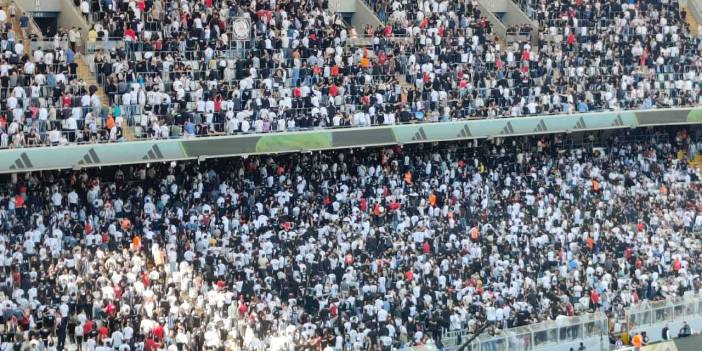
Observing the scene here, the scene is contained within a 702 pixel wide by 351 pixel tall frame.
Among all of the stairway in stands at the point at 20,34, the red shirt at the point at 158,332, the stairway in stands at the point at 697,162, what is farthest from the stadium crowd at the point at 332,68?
the red shirt at the point at 158,332

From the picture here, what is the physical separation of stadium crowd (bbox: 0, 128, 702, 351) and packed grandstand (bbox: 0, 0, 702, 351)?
58 millimetres

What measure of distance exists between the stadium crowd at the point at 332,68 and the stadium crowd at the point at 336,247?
1.12 meters

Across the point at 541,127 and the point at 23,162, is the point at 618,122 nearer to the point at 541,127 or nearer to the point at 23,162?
the point at 541,127

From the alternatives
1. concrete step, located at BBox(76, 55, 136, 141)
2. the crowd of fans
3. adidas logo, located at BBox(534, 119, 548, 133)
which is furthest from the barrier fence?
the crowd of fans

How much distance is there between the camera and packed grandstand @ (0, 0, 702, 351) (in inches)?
1250

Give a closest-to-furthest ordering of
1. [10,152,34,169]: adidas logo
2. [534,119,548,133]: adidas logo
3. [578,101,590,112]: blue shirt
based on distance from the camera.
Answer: [10,152,34,169]: adidas logo < [534,119,548,133]: adidas logo < [578,101,590,112]: blue shirt

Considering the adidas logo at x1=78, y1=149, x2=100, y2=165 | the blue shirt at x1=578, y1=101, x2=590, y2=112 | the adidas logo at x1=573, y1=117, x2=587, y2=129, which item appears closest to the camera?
the adidas logo at x1=78, y1=149, x2=100, y2=165

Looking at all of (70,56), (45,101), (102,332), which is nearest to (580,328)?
(102,332)

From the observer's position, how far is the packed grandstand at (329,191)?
31.8 m

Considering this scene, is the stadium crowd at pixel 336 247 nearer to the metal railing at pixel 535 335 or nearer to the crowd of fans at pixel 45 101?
the crowd of fans at pixel 45 101

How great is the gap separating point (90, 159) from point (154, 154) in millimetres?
1626

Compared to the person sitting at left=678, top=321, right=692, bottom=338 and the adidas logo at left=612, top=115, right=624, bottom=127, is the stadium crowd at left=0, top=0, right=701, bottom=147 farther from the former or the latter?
the person sitting at left=678, top=321, right=692, bottom=338

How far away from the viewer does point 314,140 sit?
36938 mm

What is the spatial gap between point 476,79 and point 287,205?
759cm
